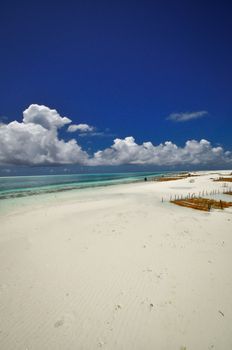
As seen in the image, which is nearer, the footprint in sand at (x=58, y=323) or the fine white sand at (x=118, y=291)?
the fine white sand at (x=118, y=291)

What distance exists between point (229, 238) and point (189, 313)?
23.3 feet

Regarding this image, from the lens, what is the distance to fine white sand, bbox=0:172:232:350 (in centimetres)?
453

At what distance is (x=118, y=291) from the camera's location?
6.17 m

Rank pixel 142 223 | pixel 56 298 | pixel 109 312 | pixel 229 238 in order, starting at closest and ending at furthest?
pixel 109 312, pixel 56 298, pixel 229 238, pixel 142 223

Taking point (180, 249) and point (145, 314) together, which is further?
point (180, 249)

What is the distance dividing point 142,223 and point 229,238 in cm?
577

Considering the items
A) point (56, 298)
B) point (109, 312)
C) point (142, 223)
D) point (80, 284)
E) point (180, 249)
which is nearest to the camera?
point (109, 312)

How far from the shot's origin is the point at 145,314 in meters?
5.15

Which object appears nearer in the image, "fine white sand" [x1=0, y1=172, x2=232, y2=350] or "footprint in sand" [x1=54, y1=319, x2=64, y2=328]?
"fine white sand" [x1=0, y1=172, x2=232, y2=350]

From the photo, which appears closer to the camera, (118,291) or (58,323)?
(58,323)

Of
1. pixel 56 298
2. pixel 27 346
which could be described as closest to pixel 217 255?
pixel 56 298

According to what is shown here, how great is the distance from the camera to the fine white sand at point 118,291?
453 cm

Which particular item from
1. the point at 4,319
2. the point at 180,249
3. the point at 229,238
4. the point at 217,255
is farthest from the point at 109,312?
the point at 229,238

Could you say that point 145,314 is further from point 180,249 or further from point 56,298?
point 180,249
